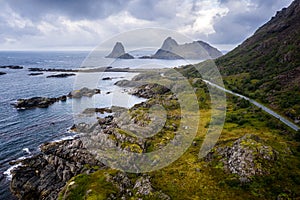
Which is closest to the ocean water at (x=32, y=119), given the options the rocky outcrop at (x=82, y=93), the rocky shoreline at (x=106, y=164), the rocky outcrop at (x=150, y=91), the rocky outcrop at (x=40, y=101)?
the rocky outcrop at (x=40, y=101)

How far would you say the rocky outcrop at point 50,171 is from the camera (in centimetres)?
4284

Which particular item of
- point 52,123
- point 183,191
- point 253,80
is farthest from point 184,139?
point 253,80

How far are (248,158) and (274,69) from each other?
3769 inches

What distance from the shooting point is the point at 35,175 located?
46938 mm

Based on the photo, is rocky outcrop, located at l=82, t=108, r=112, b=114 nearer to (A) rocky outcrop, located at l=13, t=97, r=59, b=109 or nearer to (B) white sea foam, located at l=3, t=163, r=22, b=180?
(A) rocky outcrop, located at l=13, t=97, r=59, b=109

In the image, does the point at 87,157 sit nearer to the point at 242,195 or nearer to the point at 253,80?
the point at 242,195

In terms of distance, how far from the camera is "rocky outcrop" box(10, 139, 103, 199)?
141 ft

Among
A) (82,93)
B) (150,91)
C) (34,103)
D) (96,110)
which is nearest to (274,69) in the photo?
(150,91)

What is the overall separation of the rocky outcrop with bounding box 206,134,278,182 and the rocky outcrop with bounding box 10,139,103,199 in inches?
987

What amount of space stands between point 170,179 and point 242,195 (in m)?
11.7

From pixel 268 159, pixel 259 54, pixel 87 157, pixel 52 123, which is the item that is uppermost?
pixel 259 54

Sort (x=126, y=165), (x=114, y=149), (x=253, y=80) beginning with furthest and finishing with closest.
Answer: (x=253, y=80), (x=114, y=149), (x=126, y=165)

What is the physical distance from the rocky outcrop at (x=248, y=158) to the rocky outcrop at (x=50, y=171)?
25.1 m

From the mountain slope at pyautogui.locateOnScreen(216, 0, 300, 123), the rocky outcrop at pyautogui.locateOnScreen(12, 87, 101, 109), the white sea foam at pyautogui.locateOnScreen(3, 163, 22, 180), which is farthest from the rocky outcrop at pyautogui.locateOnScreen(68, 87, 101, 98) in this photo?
the mountain slope at pyautogui.locateOnScreen(216, 0, 300, 123)
